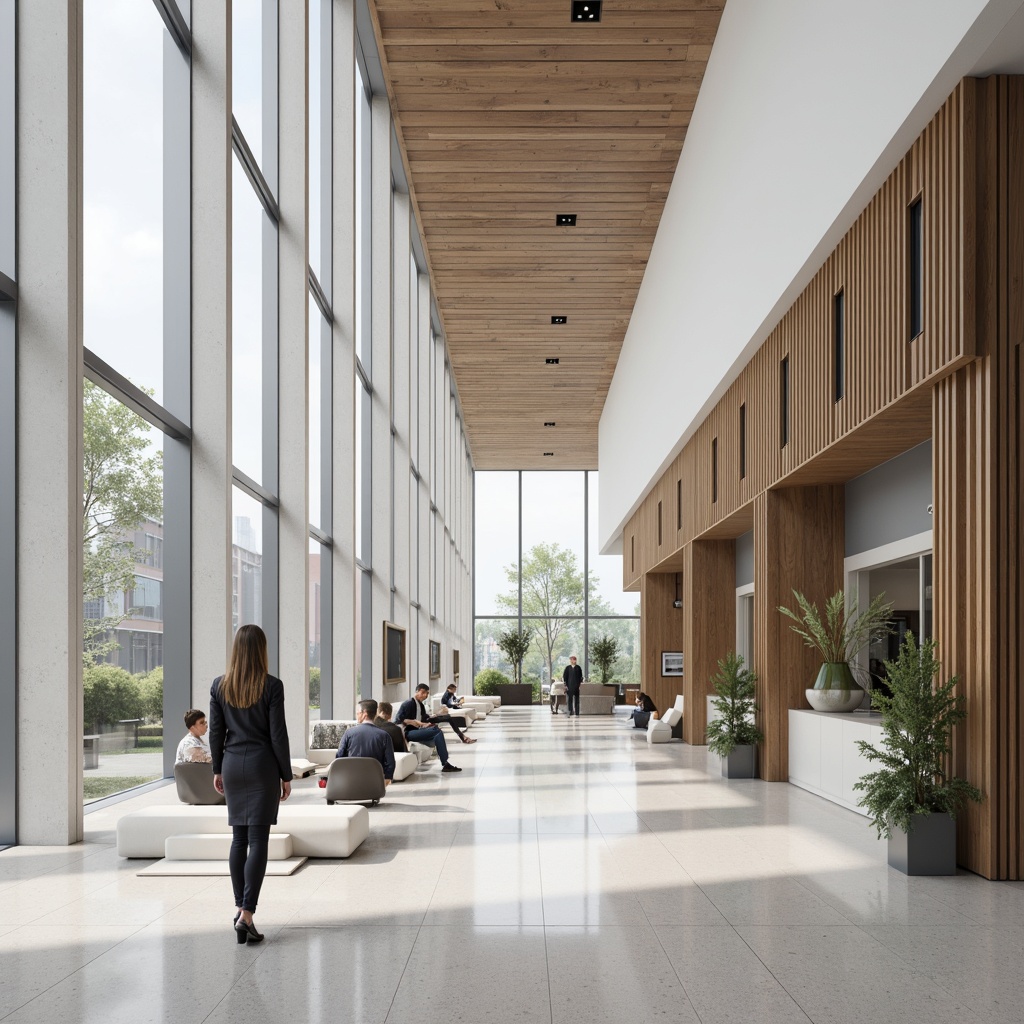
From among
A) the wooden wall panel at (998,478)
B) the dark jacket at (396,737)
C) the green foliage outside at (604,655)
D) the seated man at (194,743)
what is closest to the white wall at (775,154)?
the wooden wall panel at (998,478)

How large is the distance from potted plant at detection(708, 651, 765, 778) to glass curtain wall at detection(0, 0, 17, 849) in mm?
7478

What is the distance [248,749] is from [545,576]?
110ft

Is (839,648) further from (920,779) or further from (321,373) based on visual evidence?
(321,373)

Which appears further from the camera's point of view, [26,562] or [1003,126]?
[26,562]

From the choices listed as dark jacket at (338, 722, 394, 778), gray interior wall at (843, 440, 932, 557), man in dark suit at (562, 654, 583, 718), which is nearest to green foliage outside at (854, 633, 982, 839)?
gray interior wall at (843, 440, 932, 557)

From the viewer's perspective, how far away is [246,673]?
507cm

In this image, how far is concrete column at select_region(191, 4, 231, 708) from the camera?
363 inches

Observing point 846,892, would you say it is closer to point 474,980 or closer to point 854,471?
point 474,980

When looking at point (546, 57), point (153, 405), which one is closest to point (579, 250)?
point (546, 57)

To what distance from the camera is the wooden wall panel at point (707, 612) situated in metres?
16.4

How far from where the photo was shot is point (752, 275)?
1088 cm

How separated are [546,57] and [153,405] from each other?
22.9 ft

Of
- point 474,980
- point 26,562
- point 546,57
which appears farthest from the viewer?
point 546,57

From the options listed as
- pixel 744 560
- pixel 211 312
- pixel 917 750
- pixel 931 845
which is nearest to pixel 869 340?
pixel 917 750
